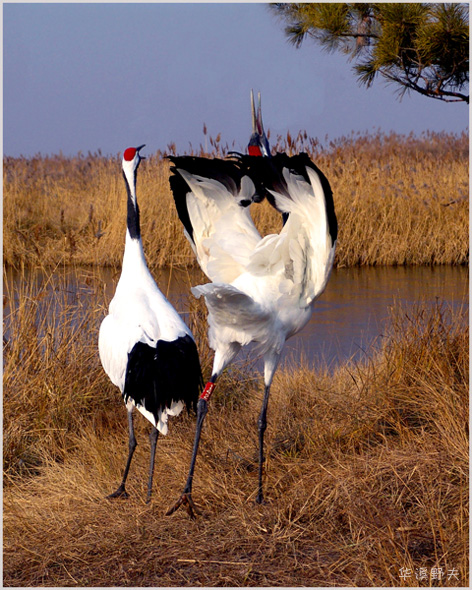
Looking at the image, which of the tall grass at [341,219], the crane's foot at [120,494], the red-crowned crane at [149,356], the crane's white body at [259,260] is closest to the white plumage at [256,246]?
the crane's white body at [259,260]

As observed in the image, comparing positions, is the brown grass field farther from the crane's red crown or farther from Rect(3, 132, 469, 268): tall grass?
Rect(3, 132, 469, 268): tall grass

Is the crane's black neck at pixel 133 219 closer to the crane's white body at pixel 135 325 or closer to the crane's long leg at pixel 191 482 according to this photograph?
the crane's white body at pixel 135 325

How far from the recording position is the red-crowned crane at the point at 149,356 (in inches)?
136

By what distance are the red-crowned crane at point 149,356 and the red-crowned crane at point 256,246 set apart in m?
0.14

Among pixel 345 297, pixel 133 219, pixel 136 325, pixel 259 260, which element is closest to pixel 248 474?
pixel 136 325

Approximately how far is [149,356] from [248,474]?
0.75 m

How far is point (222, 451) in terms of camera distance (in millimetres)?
3846

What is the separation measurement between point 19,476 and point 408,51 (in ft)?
12.5

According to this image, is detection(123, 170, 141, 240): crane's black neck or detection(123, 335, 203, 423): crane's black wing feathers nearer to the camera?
detection(123, 335, 203, 423): crane's black wing feathers

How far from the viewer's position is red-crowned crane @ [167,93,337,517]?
333 cm

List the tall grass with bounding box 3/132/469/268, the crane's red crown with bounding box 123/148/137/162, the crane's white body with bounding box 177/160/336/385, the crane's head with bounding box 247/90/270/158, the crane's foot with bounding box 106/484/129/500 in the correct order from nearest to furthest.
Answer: the crane's white body with bounding box 177/160/336/385 → the crane's foot with bounding box 106/484/129/500 → the crane's head with bounding box 247/90/270/158 → the crane's red crown with bounding box 123/148/137/162 → the tall grass with bounding box 3/132/469/268

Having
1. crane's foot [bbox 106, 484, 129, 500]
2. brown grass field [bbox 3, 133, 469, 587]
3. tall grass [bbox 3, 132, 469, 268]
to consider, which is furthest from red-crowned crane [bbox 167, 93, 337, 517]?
tall grass [bbox 3, 132, 469, 268]

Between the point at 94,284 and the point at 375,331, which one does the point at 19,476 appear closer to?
the point at 94,284

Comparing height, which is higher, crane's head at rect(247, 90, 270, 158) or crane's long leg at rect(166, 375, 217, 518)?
crane's head at rect(247, 90, 270, 158)
